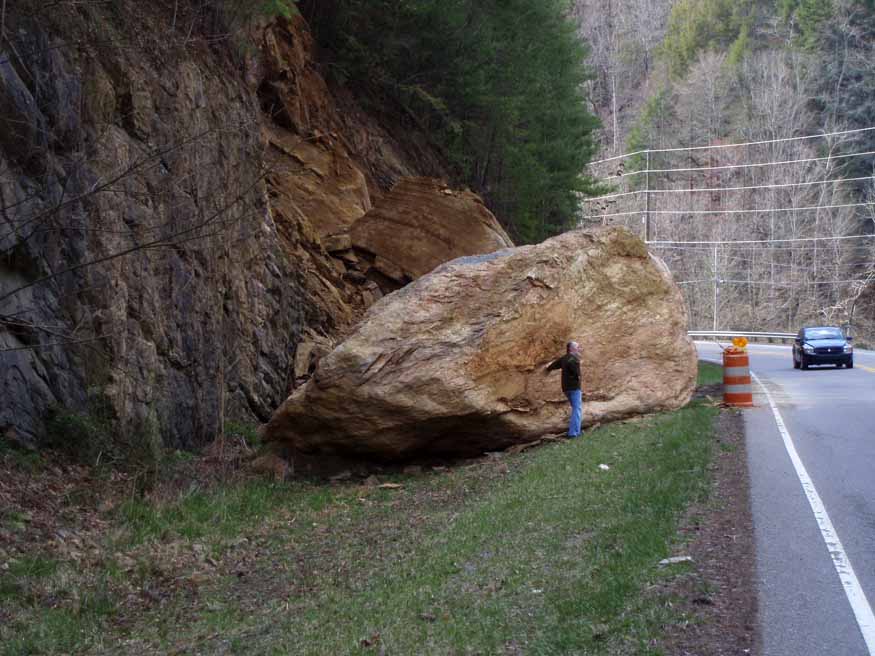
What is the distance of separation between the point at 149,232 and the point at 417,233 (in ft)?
32.3

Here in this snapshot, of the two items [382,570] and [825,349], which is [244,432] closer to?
[382,570]

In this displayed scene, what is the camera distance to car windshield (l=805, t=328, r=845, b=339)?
30.7 metres

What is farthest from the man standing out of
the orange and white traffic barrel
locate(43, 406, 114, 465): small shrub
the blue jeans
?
locate(43, 406, 114, 465): small shrub

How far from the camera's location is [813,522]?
871 centimetres

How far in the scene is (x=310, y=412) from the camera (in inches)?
535

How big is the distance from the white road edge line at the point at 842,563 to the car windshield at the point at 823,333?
20278mm

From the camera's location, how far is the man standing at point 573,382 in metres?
14.7

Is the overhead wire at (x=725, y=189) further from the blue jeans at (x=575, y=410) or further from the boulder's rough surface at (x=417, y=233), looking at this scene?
the blue jeans at (x=575, y=410)

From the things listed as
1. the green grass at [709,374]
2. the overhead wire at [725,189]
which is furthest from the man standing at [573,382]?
the overhead wire at [725,189]

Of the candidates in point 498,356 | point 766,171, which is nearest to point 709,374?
point 498,356

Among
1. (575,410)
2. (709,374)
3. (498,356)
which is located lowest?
(709,374)

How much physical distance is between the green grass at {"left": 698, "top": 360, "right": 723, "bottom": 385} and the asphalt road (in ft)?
21.4

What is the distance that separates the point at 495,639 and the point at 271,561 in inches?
155

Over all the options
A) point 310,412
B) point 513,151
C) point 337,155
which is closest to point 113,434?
point 310,412
